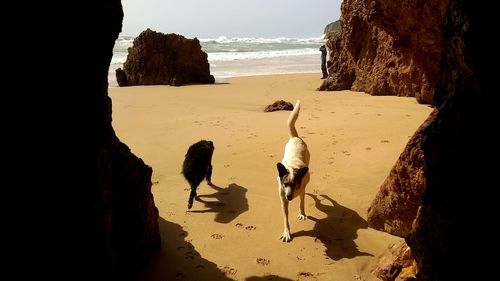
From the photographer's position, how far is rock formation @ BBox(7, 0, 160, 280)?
220 centimetres

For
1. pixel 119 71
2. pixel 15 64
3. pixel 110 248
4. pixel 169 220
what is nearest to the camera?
pixel 15 64

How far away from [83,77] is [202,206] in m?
3.33

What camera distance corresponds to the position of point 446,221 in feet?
7.54

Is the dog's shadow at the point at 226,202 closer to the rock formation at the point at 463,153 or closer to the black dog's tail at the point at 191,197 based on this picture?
the black dog's tail at the point at 191,197

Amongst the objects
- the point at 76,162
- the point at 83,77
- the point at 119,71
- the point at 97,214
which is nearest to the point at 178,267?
the point at 97,214

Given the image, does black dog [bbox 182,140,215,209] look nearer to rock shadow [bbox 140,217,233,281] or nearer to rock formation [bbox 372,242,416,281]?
rock shadow [bbox 140,217,233,281]

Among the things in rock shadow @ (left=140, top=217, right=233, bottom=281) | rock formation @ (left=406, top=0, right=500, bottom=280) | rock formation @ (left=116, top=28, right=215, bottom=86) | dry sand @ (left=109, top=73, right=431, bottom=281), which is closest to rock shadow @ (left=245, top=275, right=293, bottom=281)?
dry sand @ (left=109, top=73, right=431, bottom=281)

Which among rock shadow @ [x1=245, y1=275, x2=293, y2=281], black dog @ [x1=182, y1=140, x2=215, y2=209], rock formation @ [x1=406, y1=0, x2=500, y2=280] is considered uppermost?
rock formation @ [x1=406, y1=0, x2=500, y2=280]

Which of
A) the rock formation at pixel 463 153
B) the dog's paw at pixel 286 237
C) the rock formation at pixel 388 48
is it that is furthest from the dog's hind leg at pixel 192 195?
the rock formation at pixel 388 48

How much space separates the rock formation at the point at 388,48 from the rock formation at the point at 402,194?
4.71 metres

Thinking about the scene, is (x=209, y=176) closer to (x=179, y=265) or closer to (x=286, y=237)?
(x=286, y=237)

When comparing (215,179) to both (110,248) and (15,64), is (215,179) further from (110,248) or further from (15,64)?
(15,64)

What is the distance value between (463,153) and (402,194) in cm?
218

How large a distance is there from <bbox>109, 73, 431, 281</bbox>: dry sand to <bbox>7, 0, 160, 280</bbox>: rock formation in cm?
135
